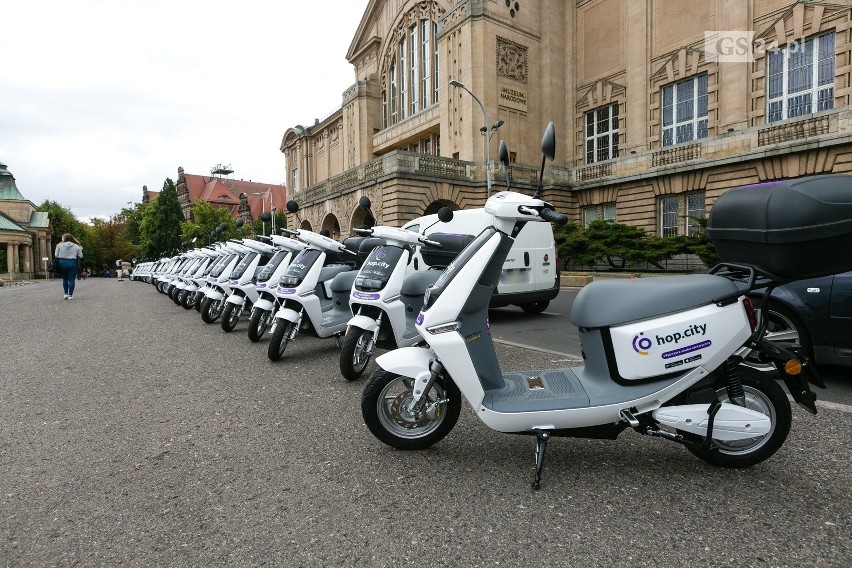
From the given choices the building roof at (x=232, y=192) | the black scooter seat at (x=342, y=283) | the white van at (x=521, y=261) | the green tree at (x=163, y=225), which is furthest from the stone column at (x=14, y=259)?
the black scooter seat at (x=342, y=283)

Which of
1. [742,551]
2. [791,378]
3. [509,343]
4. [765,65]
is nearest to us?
[742,551]

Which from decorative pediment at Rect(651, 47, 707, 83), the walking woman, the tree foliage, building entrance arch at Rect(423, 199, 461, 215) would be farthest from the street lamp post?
the walking woman

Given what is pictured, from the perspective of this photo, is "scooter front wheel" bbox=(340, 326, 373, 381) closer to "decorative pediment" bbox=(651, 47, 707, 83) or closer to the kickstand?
the kickstand

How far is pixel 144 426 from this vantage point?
11.4 ft

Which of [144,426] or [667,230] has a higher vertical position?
[667,230]

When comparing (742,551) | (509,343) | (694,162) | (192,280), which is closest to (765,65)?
(694,162)

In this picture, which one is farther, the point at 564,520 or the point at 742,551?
the point at 564,520

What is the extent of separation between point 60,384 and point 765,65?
2642cm

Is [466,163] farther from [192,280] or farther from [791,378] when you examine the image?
[791,378]

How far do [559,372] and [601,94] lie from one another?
29.2m

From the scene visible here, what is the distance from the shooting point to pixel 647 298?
2531 millimetres

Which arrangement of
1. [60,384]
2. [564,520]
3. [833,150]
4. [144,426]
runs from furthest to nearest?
[833,150] < [60,384] < [144,426] < [564,520]

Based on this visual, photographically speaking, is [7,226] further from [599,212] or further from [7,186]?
[599,212]

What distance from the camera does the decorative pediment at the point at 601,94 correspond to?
27497mm
